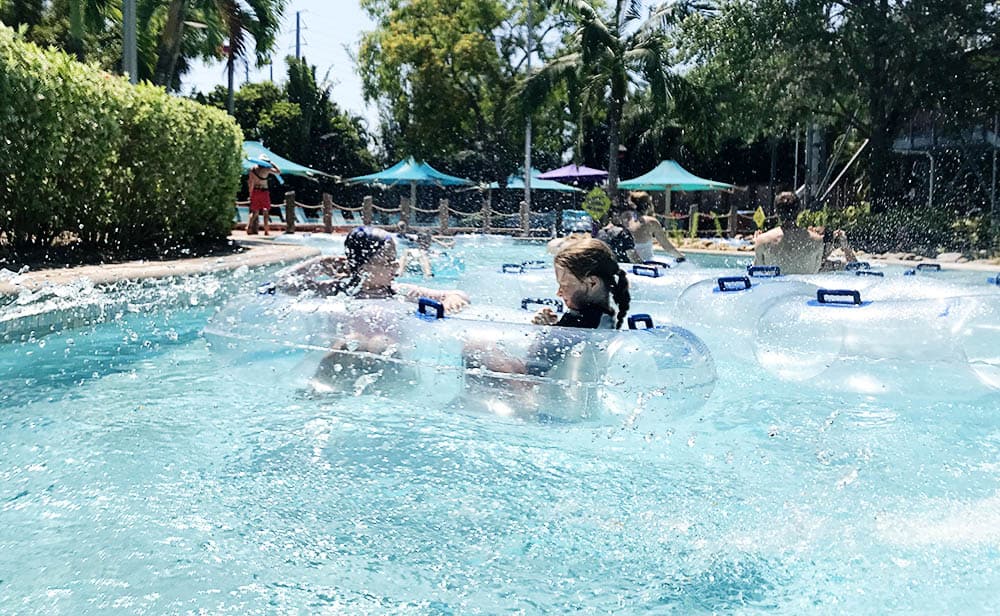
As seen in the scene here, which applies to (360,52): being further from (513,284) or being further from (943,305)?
(943,305)

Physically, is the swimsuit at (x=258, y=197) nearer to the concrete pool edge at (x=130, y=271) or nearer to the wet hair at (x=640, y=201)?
the concrete pool edge at (x=130, y=271)

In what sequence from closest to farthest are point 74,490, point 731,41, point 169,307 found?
point 74,490, point 169,307, point 731,41

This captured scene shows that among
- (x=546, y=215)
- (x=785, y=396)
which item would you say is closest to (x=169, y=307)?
(x=785, y=396)

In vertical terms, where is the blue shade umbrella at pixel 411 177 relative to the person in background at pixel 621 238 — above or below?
above

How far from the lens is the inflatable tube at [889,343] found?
4.77 meters

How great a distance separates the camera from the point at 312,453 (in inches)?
154

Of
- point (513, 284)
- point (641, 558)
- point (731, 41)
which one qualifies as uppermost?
point (731, 41)

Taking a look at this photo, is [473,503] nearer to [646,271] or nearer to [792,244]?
[646,271]

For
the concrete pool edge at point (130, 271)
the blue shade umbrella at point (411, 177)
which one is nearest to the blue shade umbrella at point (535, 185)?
the blue shade umbrella at point (411, 177)

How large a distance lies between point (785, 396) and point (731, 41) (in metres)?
15.5

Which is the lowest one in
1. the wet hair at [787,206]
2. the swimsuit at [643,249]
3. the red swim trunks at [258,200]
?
the swimsuit at [643,249]

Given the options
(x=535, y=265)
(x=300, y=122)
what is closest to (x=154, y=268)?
(x=535, y=265)

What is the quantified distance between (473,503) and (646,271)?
3.89 m

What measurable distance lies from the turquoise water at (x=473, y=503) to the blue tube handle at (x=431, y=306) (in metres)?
0.46
